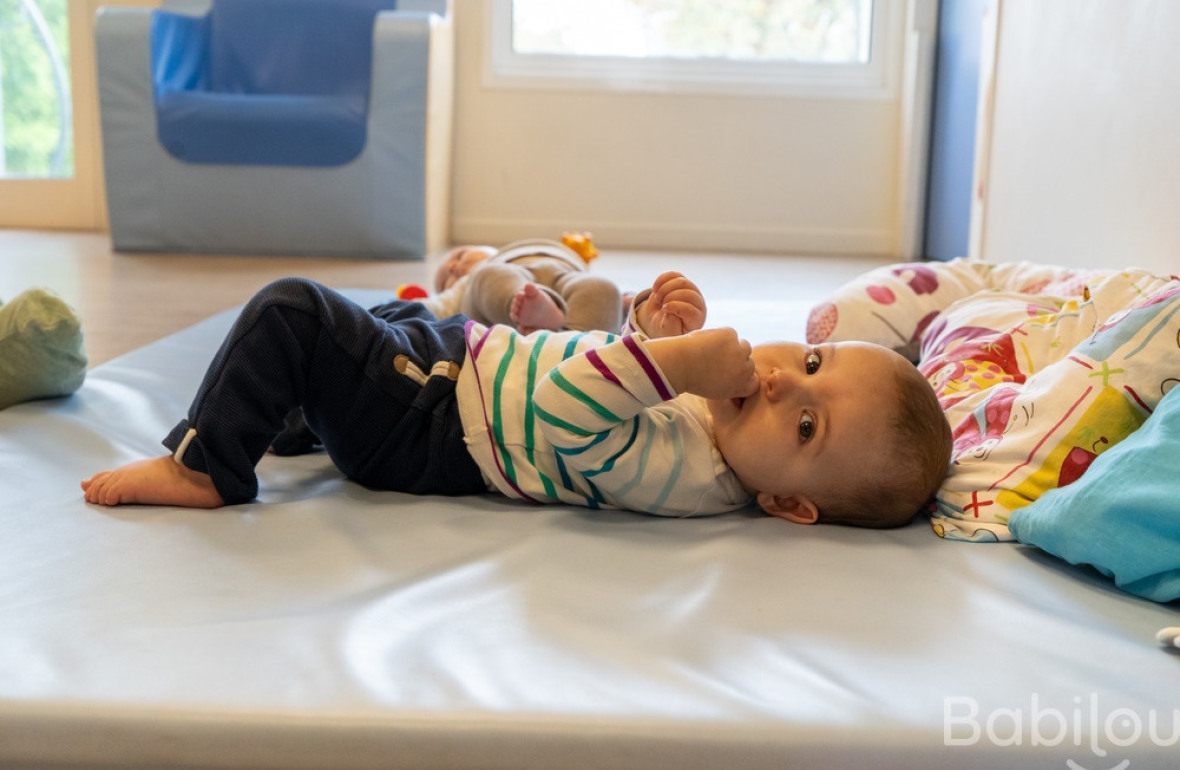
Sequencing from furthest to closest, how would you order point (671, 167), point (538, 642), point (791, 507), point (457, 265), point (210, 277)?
1. point (671, 167)
2. point (210, 277)
3. point (457, 265)
4. point (791, 507)
5. point (538, 642)

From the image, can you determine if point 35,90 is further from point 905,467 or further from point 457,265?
point 905,467

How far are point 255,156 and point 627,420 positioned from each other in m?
2.91

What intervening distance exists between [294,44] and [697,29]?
60.0 inches

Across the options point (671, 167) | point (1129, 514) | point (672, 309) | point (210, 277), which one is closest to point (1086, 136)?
point (672, 309)

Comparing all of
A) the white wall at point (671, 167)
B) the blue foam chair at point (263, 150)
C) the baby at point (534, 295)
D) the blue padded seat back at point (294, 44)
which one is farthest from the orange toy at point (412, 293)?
the white wall at point (671, 167)

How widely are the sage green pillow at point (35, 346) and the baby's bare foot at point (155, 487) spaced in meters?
0.33

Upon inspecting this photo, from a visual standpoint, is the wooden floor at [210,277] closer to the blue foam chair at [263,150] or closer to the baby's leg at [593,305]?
the blue foam chair at [263,150]

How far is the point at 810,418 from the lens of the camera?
99 centimetres

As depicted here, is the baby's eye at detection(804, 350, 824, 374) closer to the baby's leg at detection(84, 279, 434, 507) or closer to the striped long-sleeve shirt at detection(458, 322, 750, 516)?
the striped long-sleeve shirt at detection(458, 322, 750, 516)

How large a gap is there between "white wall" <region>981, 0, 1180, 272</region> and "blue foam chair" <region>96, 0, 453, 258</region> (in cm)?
179

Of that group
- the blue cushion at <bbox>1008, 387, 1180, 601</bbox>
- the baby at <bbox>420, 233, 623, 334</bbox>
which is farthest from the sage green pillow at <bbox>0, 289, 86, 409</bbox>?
the blue cushion at <bbox>1008, 387, 1180, 601</bbox>

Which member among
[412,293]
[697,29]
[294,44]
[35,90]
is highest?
[697,29]

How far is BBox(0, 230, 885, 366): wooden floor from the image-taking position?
2.32 m

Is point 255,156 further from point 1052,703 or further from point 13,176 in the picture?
point 1052,703
